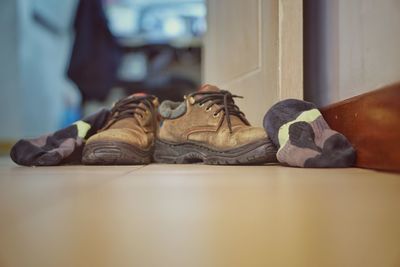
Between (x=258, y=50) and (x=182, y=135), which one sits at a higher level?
(x=258, y=50)

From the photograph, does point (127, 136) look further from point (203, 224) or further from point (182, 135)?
point (203, 224)

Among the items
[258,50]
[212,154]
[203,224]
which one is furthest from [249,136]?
[203,224]

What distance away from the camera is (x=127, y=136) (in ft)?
3.09

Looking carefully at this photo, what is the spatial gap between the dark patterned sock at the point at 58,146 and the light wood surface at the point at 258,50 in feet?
1.35

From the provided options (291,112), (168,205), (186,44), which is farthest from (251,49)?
(186,44)

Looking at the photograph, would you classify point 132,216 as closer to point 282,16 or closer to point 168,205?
point 168,205

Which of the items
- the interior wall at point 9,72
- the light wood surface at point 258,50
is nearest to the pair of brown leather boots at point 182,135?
the light wood surface at point 258,50

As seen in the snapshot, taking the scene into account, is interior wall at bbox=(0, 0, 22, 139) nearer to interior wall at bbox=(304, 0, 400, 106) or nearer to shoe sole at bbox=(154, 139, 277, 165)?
shoe sole at bbox=(154, 139, 277, 165)

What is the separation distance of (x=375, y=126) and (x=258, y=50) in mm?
504

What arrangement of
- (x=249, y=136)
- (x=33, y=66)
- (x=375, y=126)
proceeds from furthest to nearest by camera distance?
1. (x=33, y=66)
2. (x=249, y=136)
3. (x=375, y=126)

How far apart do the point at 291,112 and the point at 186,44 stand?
211 cm

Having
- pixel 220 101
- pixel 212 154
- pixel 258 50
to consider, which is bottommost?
pixel 212 154

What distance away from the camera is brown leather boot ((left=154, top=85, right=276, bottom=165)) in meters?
0.88

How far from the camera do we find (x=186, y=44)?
9.50 feet
